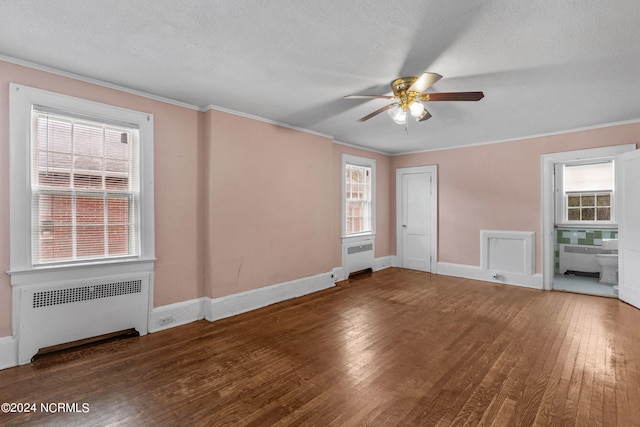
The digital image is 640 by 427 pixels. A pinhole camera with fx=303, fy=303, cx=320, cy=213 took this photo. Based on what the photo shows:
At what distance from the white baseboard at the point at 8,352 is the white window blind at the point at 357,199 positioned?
4.53 meters

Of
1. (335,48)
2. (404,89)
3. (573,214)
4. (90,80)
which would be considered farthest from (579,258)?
(90,80)

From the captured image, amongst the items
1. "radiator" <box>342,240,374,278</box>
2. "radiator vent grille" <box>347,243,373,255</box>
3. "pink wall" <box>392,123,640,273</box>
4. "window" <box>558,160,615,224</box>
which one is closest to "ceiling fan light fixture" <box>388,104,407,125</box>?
"radiator" <box>342,240,374,278</box>

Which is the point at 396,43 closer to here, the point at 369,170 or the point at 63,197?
the point at 63,197

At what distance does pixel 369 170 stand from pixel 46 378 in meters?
5.48

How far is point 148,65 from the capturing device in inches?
102

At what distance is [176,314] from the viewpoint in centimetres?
344

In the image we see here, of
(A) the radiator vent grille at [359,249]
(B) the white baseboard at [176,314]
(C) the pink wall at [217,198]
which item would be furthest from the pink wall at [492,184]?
(B) the white baseboard at [176,314]

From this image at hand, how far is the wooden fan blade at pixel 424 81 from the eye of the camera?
2408 millimetres

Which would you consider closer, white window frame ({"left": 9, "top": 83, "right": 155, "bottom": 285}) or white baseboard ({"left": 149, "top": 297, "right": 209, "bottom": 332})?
white window frame ({"left": 9, "top": 83, "right": 155, "bottom": 285})

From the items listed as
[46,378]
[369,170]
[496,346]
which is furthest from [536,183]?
[46,378]

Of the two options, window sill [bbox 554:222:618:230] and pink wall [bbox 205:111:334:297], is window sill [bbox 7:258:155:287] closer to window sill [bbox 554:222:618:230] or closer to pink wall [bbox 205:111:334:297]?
pink wall [bbox 205:111:334:297]

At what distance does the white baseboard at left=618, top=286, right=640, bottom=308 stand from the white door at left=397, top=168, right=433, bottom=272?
2.74 m

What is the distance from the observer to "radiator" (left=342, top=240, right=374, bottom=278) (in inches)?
223

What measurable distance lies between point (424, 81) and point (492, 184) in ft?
12.0
